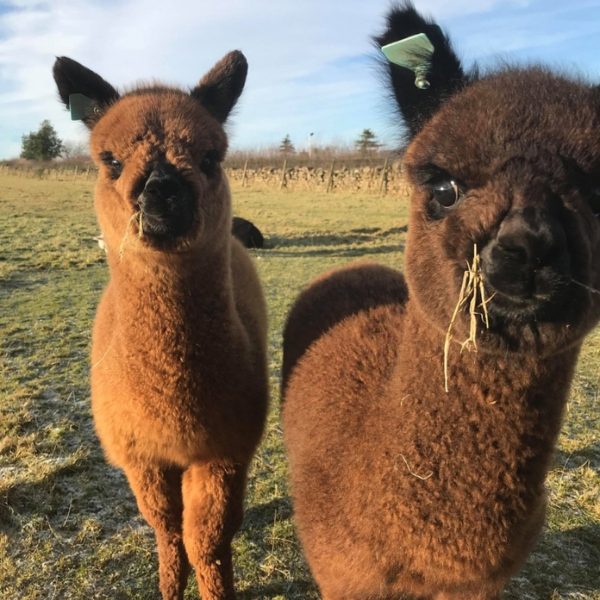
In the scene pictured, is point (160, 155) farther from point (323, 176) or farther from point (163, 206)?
point (323, 176)

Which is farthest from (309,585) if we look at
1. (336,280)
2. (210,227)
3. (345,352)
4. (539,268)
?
(539,268)

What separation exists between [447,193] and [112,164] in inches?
69.9

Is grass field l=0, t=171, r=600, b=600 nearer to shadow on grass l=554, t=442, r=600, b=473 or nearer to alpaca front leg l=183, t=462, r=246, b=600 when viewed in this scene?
shadow on grass l=554, t=442, r=600, b=473

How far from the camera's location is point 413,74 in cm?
191

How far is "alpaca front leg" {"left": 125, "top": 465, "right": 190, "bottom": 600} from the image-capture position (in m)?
2.72

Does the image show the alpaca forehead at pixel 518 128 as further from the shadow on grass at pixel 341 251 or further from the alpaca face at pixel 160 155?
the shadow on grass at pixel 341 251

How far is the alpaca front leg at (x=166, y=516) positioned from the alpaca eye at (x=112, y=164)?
1544 millimetres

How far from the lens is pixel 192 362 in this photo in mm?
2477

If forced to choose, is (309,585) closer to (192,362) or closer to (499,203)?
(192,362)

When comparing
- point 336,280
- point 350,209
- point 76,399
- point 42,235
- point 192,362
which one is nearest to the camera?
point 192,362

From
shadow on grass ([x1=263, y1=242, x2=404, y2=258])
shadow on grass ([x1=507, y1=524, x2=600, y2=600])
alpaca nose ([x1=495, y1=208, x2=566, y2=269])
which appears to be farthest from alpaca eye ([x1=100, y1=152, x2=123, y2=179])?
shadow on grass ([x1=263, y1=242, x2=404, y2=258])

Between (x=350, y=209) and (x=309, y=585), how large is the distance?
724 inches

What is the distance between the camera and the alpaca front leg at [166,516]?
2.72m

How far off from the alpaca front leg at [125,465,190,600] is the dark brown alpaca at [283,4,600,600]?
845mm
